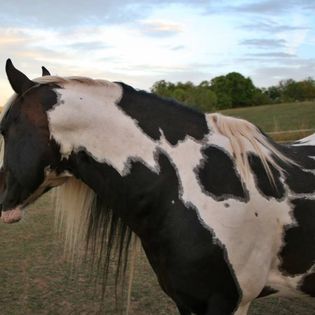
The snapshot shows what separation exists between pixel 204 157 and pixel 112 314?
2060mm

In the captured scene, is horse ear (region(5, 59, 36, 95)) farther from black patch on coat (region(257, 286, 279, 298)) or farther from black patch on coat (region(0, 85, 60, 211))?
black patch on coat (region(257, 286, 279, 298))

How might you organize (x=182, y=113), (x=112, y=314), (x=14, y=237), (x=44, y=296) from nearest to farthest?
(x=182, y=113) → (x=112, y=314) → (x=44, y=296) → (x=14, y=237)

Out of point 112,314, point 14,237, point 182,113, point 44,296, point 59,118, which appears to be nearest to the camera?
point 59,118

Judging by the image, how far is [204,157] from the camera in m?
1.97

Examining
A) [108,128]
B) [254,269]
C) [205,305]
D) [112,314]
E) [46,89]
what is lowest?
[112,314]

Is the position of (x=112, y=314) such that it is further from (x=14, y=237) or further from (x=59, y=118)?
(x=14, y=237)

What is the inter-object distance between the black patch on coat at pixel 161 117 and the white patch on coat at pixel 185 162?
0.03 metres

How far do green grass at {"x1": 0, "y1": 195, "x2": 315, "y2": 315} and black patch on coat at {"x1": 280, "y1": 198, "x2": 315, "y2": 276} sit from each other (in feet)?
4.36

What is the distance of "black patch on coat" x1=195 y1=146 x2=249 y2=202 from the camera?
193cm

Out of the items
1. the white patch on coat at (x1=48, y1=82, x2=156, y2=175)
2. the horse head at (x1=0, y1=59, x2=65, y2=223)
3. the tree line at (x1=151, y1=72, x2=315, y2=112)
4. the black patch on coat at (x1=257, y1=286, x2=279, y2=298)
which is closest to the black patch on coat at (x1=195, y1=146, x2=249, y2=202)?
the white patch on coat at (x1=48, y1=82, x2=156, y2=175)

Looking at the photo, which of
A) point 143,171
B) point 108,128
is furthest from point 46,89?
point 143,171

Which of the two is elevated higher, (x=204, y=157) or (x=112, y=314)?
(x=204, y=157)

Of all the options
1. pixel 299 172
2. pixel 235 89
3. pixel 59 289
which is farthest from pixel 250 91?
pixel 299 172

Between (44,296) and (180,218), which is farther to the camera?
(44,296)
